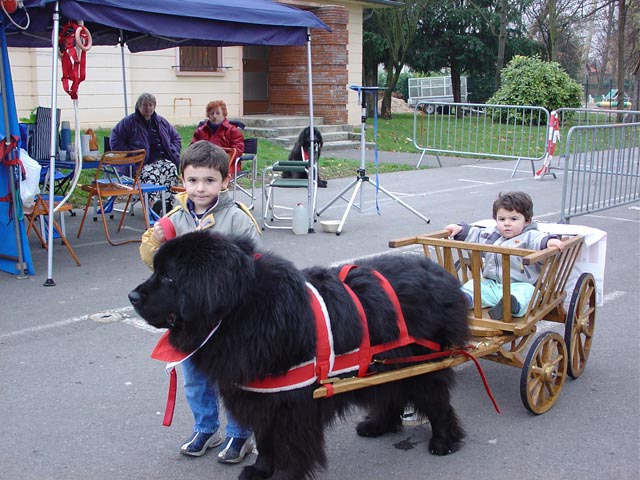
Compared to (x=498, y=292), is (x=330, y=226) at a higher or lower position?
lower

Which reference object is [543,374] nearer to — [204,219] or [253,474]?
[253,474]

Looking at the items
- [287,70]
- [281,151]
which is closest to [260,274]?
[281,151]

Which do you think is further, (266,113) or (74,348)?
(266,113)

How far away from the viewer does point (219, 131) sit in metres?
10.2

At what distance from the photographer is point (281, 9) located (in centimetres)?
871

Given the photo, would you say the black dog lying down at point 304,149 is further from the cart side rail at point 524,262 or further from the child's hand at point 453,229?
the cart side rail at point 524,262

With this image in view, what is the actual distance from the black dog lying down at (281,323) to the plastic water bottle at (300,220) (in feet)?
18.4

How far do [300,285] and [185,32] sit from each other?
5.64 metres

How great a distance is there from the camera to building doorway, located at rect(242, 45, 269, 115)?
21234 millimetres

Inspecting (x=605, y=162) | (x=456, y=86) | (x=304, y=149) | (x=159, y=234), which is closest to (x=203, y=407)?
(x=159, y=234)

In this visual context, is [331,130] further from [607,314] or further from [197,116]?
[607,314]

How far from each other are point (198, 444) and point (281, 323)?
4.04ft

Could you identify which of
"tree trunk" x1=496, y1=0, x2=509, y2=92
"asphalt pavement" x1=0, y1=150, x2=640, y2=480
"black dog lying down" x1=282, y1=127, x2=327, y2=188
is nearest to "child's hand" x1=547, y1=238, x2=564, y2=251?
"asphalt pavement" x1=0, y1=150, x2=640, y2=480

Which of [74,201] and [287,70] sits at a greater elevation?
[287,70]
